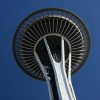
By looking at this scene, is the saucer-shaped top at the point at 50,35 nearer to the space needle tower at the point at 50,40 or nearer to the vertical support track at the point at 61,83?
the space needle tower at the point at 50,40

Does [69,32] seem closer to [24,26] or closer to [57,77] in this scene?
[24,26]

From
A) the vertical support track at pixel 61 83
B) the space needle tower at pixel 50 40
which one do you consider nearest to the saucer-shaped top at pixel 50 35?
the space needle tower at pixel 50 40

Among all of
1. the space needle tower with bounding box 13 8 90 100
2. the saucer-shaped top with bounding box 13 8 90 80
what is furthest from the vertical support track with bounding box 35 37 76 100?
the saucer-shaped top with bounding box 13 8 90 80

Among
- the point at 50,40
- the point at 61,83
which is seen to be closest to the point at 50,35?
the point at 50,40

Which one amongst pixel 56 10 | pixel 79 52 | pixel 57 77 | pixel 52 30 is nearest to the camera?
pixel 57 77

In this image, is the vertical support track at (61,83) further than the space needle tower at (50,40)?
No

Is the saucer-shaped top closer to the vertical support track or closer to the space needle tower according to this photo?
the space needle tower

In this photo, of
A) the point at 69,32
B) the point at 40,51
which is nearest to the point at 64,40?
the point at 69,32

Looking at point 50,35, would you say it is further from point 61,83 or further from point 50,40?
point 61,83

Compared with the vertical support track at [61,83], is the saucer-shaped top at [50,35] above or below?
above
